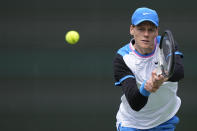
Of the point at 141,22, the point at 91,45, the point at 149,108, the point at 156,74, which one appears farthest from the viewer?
the point at 91,45

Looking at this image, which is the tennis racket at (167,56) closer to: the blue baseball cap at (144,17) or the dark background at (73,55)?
the blue baseball cap at (144,17)

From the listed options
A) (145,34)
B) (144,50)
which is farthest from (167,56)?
(144,50)

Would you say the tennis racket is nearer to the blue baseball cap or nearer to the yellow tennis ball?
the blue baseball cap

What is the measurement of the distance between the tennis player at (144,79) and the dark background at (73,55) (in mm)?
1199

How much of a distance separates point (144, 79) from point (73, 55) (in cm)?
152

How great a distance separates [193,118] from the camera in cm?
430

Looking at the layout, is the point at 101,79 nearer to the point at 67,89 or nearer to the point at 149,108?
the point at 67,89

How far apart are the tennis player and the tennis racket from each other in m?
0.19

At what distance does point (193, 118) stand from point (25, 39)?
194 centimetres

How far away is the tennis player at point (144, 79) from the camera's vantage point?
2.69 m

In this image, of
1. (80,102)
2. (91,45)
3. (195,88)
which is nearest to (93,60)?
(91,45)

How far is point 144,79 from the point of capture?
2.89 meters

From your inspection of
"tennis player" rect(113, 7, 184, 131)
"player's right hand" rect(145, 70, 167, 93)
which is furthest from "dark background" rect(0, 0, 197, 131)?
"player's right hand" rect(145, 70, 167, 93)

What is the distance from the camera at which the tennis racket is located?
7.44 ft
